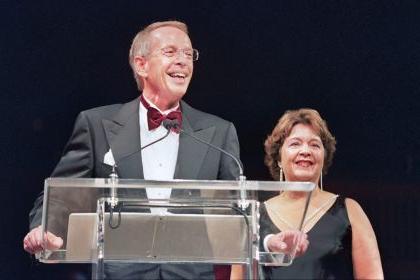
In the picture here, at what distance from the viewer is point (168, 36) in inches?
106

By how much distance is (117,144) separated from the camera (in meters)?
2.52

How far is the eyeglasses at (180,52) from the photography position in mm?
2635

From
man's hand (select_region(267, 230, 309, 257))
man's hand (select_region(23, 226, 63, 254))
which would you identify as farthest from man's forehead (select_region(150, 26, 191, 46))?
man's hand (select_region(267, 230, 309, 257))

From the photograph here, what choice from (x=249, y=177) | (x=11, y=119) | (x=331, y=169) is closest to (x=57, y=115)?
(x=11, y=119)

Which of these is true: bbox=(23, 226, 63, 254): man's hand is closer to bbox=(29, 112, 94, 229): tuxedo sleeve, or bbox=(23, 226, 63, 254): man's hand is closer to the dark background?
bbox=(29, 112, 94, 229): tuxedo sleeve

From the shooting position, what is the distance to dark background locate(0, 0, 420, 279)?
9.53 ft

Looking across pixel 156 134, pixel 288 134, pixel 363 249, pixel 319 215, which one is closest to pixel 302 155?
pixel 288 134

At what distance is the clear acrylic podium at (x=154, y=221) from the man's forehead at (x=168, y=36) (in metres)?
0.88

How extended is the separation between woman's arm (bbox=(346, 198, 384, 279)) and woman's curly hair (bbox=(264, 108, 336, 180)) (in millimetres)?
215

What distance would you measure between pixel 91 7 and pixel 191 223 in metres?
1.39

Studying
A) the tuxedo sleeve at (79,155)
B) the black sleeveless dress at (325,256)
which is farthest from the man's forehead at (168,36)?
the black sleeveless dress at (325,256)

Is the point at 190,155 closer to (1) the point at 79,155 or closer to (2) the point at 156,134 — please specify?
(2) the point at 156,134

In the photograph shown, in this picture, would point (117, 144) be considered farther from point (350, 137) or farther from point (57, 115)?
point (350, 137)

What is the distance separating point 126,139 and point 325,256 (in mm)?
689
